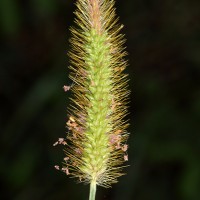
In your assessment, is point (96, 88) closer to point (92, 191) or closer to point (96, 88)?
point (96, 88)

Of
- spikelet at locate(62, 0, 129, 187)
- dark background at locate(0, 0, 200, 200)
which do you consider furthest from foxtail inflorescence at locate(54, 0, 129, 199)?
dark background at locate(0, 0, 200, 200)

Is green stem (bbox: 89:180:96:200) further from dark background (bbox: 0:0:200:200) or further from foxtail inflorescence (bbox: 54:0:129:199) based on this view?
dark background (bbox: 0:0:200:200)
